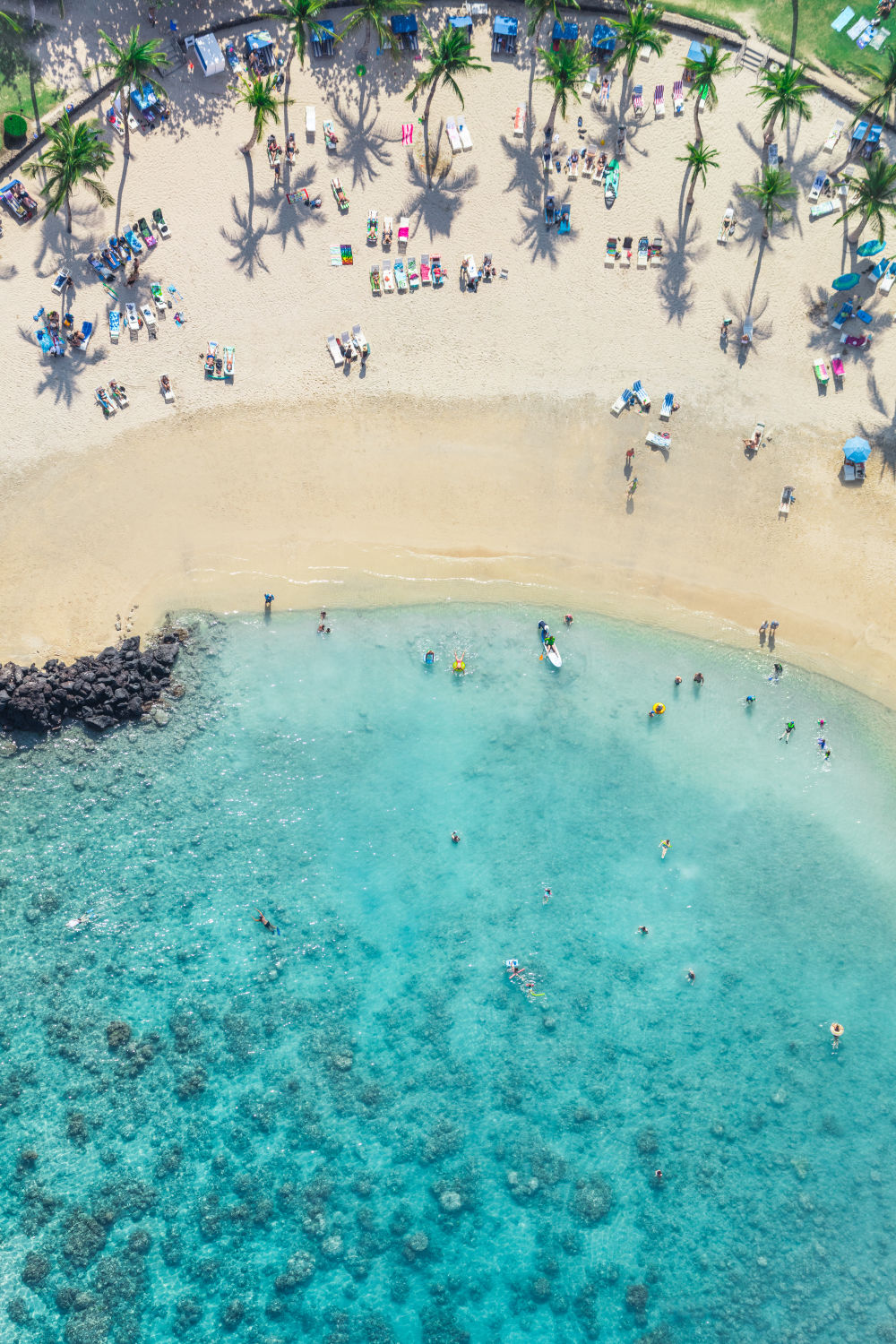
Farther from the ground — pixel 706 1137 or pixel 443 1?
pixel 443 1

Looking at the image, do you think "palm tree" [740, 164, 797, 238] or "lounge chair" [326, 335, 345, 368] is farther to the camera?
"lounge chair" [326, 335, 345, 368]

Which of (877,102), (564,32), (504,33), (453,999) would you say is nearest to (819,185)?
(877,102)

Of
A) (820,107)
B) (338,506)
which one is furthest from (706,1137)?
(820,107)

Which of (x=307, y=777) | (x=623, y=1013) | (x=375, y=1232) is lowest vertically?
(x=375, y=1232)

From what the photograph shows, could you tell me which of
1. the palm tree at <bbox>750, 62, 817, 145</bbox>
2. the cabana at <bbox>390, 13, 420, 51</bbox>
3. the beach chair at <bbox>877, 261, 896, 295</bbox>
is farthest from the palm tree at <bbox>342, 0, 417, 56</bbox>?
the beach chair at <bbox>877, 261, 896, 295</bbox>

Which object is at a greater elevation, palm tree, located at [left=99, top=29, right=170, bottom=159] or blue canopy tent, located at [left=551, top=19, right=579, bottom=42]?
blue canopy tent, located at [left=551, top=19, right=579, bottom=42]

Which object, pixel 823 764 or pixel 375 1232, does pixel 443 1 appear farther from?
pixel 375 1232

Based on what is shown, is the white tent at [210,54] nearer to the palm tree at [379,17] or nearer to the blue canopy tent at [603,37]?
the palm tree at [379,17]

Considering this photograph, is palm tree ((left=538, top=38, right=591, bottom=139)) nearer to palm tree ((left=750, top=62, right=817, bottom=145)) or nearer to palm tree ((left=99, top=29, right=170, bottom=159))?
palm tree ((left=750, top=62, right=817, bottom=145))
